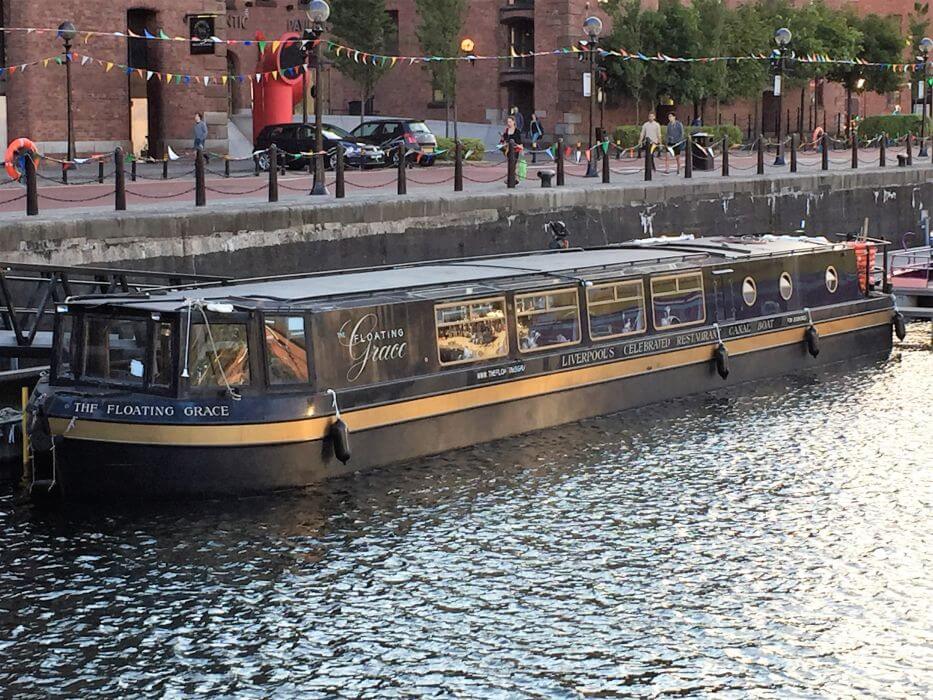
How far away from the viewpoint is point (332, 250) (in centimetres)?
2614

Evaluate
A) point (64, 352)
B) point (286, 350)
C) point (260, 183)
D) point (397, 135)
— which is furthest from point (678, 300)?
point (397, 135)

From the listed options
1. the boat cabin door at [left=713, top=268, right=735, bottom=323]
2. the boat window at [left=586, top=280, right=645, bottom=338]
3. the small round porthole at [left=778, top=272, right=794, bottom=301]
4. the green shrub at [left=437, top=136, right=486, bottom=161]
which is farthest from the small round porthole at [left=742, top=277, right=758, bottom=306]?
the green shrub at [left=437, top=136, right=486, bottom=161]

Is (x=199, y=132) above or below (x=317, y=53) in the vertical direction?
below

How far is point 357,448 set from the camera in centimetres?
1712

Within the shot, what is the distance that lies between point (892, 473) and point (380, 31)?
46665 mm

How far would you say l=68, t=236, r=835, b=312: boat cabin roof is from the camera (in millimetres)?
17094

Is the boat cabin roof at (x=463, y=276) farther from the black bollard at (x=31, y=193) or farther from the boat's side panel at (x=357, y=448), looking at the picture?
the black bollard at (x=31, y=193)

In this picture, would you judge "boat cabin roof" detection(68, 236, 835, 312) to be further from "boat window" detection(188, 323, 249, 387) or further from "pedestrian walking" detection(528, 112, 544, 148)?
"pedestrian walking" detection(528, 112, 544, 148)

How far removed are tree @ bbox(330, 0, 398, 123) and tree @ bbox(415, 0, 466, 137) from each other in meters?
1.76

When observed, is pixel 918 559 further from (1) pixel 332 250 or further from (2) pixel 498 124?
(2) pixel 498 124

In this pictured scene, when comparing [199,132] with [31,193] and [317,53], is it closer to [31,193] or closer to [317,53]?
[317,53]

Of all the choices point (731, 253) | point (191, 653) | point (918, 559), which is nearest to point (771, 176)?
point (731, 253)

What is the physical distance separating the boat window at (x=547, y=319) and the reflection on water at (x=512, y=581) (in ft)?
4.28

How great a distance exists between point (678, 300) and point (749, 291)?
1733 millimetres
